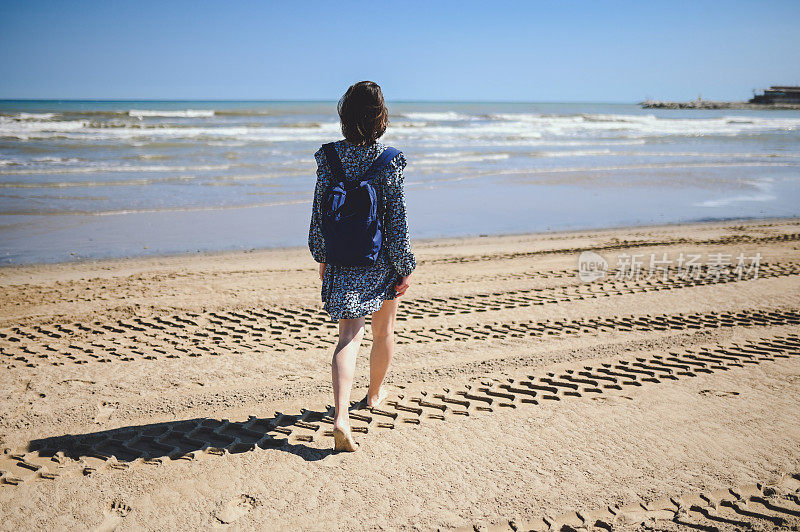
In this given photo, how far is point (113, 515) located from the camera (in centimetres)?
253

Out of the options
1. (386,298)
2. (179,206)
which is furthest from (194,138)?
(386,298)

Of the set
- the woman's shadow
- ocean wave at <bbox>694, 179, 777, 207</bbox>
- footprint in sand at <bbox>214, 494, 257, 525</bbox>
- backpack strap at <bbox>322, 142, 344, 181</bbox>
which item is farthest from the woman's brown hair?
ocean wave at <bbox>694, 179, 777, 207</bbox>

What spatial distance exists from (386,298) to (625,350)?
2422 millimetres

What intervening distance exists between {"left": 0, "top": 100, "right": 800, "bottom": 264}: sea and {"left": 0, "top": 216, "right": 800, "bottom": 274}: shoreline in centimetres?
16

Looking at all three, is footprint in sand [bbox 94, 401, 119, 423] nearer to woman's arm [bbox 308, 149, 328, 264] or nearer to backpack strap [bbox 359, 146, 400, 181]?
woman's arm [bbox 308, 149, 328, 264]

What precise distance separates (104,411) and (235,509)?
142 centimetres

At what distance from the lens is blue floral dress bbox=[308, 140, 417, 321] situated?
2.84 metres

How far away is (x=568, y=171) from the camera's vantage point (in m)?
16.9

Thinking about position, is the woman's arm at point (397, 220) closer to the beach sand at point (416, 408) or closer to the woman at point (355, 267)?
the woman at point (355, 267)

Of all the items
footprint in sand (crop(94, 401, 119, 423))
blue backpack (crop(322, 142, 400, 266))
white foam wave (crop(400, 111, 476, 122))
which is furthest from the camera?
white foam wave (crop(400, 111, 476, 122))

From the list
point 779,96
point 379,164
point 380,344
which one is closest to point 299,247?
point 380,344

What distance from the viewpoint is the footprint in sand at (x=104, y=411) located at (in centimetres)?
338

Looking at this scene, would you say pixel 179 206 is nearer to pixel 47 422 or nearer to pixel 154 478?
pixel 47 422

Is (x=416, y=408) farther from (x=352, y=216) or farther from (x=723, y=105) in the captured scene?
(x=723, y=105)
